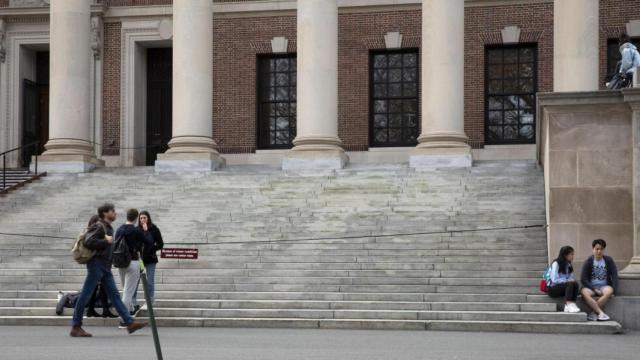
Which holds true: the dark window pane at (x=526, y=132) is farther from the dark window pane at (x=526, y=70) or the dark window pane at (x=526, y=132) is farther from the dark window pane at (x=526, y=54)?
the dark window pane at (x=526, y=54)

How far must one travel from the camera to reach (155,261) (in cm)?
1872

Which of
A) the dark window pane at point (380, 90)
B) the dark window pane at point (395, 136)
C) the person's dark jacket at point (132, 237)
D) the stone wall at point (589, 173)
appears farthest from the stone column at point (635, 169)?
the dark window pane at point (380, 90)

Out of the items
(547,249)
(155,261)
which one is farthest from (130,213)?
(547,249)

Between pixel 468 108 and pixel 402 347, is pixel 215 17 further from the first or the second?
pixel 402 347

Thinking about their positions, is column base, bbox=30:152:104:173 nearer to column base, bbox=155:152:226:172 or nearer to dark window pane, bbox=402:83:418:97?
column base, bbox=155:152:226:172

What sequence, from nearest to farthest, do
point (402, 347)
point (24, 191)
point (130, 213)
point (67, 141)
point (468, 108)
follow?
point (402, 347) < point (130, 213) < point (24, 191) < point (67, 141) < point (468, 108)

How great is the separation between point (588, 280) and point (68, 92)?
18.7m

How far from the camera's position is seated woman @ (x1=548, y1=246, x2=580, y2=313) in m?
18.2

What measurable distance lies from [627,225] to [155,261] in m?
7.86

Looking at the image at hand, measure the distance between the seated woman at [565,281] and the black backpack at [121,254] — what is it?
264 inches

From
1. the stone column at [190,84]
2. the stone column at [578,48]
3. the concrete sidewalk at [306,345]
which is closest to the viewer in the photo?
the concrete sidewalk at [306,345]

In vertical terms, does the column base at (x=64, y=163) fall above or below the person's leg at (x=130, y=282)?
above

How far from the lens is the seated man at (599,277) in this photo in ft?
59.8

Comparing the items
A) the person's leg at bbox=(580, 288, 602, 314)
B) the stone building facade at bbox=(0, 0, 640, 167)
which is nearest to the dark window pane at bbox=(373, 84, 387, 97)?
the stone building facade at bbox=(0, 0, 640, 167)
